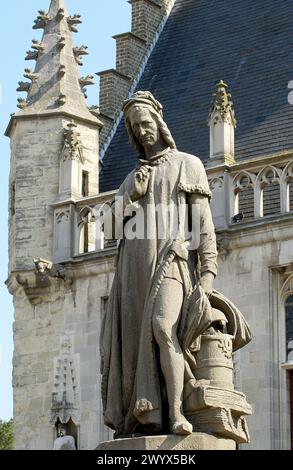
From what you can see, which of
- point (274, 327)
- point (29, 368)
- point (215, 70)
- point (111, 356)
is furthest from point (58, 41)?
point (111, 356)

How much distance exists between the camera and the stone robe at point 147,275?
9.79m

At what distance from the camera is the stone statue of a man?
9.73 meters

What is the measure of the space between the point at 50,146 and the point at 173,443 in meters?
13.7

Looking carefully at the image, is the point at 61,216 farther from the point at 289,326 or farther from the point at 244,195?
the point at 289,326

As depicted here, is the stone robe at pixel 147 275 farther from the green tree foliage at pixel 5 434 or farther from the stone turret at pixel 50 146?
the green tree foliage at pixel 5 434

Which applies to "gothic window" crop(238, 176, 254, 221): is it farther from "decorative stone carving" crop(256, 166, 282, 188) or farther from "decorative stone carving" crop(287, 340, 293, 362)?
"decorative stone carving" crop(287, 340, 293, 362)

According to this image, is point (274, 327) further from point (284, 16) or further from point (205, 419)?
point (205, 419)

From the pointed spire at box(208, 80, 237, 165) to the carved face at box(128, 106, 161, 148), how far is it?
1026 centimetres

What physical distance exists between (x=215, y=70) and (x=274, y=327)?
5.91 metres

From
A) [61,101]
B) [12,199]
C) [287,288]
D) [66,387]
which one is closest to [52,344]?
[66,387]

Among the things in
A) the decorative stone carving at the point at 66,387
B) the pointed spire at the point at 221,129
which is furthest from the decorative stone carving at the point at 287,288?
the decorative stone carving at the point at 66,387

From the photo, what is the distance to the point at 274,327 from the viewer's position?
1952 cm

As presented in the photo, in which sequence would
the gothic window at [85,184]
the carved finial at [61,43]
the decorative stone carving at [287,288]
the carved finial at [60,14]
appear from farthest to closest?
the carved finial at [60,14], the carved finial at [61,43], the gothic window at [85,184], the decorative stone carving at [287,288]

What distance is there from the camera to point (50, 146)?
22891 millimetres
